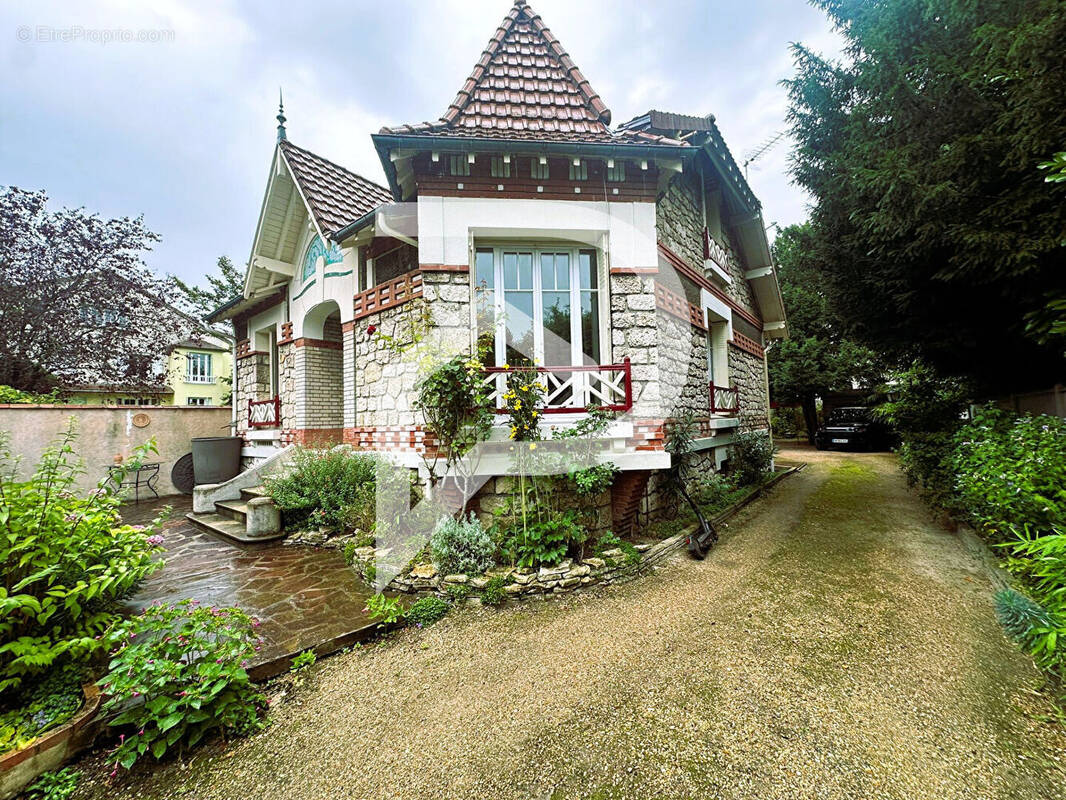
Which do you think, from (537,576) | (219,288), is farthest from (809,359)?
(219,288)

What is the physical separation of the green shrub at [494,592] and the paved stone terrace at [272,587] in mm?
1132

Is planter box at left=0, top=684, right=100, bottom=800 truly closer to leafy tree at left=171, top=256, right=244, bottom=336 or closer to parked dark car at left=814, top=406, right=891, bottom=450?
parked dark car at left=814, top=406, right=891, bottom=450

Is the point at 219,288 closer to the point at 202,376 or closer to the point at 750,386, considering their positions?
the point at 202,376

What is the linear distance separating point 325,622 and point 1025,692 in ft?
17.6

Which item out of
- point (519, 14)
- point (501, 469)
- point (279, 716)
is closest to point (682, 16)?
point (519, 14)

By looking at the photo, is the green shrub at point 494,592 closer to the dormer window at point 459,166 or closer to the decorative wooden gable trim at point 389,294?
the decorative wooden gable trim at point 389,294

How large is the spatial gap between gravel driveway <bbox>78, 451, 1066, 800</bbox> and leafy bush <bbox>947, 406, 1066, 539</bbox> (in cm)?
93

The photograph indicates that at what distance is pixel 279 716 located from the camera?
106 inches

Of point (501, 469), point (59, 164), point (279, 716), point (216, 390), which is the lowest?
point (279, 716)

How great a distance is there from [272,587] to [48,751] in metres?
2.26

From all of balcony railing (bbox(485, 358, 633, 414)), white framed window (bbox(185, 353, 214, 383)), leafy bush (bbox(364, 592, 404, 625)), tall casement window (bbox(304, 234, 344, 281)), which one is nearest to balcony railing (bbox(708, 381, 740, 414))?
balcony railing (bbox(485, 358, 633, 414))

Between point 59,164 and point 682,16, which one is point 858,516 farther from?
point 59,164

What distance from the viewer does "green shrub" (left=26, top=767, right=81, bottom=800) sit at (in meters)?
2.11

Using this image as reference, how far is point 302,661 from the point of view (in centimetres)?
318
